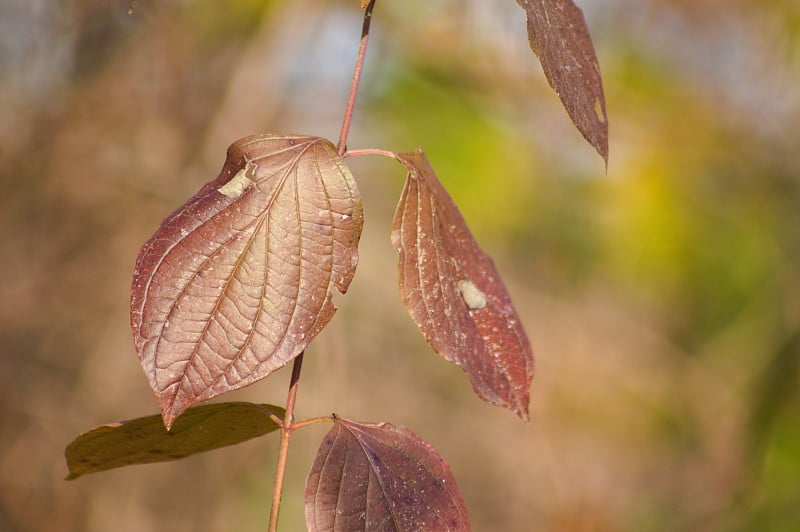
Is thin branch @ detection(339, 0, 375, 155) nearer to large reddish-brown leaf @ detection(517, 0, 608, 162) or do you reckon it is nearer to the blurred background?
large reddish-brown leaf @ detection(517, 0, 608, 162)

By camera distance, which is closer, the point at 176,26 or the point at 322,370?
the point at 176,26

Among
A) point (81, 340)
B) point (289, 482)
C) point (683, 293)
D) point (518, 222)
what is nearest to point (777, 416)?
point (683, 293)

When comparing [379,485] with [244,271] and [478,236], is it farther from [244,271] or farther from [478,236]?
[478,236]

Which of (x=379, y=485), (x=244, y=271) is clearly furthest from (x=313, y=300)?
(x=379, y=485)

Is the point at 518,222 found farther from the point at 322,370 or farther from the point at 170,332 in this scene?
the point at 170,332

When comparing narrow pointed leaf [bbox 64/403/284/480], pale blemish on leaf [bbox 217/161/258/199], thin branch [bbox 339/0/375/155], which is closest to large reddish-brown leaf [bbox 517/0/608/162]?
thin branch [bbox 339/0/375/155]

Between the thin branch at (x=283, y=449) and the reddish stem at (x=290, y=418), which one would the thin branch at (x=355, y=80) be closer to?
the reddish stem at (x=290, y=418)
